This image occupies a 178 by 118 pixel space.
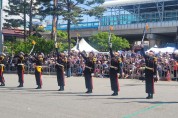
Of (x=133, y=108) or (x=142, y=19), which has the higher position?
(x=142, y=19)

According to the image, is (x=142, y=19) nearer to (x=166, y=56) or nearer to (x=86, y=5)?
(x=86, y=5)

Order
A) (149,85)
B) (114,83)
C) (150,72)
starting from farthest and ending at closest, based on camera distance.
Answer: (114,83) < (150,72) < (149,85)

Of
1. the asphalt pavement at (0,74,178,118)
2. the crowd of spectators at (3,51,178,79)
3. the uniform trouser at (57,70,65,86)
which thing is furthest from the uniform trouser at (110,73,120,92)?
the crowd of spectators at (3,51,178,79)

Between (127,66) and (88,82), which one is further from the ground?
(127,66)

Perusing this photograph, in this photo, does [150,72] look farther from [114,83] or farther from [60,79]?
[60,79]

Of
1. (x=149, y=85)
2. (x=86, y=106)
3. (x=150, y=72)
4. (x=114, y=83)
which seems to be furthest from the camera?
(x=114, y=83)

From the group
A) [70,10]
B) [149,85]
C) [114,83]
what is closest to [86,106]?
[149,85]

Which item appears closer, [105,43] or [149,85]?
[149,85]

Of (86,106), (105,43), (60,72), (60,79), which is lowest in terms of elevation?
(86,106)

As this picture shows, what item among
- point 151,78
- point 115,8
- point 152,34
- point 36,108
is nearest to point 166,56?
point 151,78

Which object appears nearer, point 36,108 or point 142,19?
point 36,108

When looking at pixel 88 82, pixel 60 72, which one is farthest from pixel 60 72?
pixel 88 82

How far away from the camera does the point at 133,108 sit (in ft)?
36.7

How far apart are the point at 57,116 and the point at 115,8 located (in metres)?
53.0
